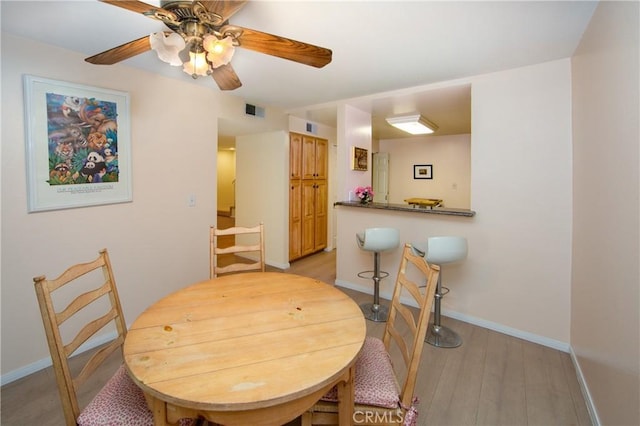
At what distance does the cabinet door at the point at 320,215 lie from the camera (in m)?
5.10

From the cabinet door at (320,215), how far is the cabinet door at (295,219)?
0.46 meters

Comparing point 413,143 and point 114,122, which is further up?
point 413,143

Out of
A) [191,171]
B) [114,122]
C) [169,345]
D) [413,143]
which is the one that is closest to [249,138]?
[191,171]

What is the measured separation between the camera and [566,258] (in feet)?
7.61

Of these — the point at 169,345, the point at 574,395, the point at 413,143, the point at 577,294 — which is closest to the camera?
the point at 169,345

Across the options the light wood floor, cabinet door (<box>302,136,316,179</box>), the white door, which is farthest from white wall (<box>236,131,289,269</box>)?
the white door

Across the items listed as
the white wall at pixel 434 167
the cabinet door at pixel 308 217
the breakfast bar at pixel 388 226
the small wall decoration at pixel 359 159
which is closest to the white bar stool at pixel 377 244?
the breakfast bar at pixel 388 226

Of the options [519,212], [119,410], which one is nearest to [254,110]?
[519,212]

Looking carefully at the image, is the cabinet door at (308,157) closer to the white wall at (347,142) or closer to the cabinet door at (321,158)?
the cabinet door at (321,158)

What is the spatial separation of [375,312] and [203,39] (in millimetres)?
2620

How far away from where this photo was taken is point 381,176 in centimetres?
663

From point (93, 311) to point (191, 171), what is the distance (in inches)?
56.8

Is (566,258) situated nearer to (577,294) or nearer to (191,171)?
(577,294)

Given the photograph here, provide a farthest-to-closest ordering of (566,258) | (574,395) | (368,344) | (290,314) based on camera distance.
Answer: (566,258), (574,395), (368,344), (290,314)
